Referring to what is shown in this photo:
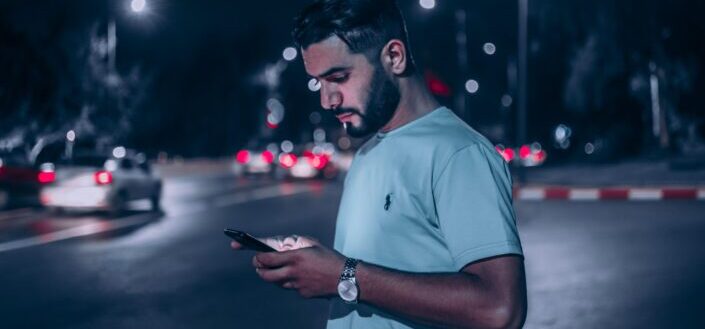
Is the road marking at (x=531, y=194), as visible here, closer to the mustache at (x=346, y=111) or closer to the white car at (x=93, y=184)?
the white car at (x=93, y=184)

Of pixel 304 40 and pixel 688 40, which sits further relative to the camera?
pixel 688 40

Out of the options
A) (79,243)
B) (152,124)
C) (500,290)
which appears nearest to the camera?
(500,290)

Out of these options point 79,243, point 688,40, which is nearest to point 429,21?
point 688,40

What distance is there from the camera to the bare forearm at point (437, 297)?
1.78m

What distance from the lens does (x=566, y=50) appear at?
114ft

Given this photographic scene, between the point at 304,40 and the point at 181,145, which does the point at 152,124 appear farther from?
the point at 304,40

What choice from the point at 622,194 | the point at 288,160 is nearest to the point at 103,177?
the point at 622,194

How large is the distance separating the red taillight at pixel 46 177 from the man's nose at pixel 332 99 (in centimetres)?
1705

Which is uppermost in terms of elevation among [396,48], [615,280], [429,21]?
[429,21]

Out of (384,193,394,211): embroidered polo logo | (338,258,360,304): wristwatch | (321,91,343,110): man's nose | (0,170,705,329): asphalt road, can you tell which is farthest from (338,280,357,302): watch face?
(0,170,705,329): asphalt road

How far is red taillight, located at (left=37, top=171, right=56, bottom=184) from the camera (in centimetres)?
1822

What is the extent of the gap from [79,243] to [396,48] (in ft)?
38.2

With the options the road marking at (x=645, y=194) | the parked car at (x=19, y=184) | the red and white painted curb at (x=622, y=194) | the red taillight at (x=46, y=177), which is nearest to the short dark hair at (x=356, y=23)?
the red taillight at (x=46, y=177)

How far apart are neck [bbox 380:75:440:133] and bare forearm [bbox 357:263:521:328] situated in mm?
413
